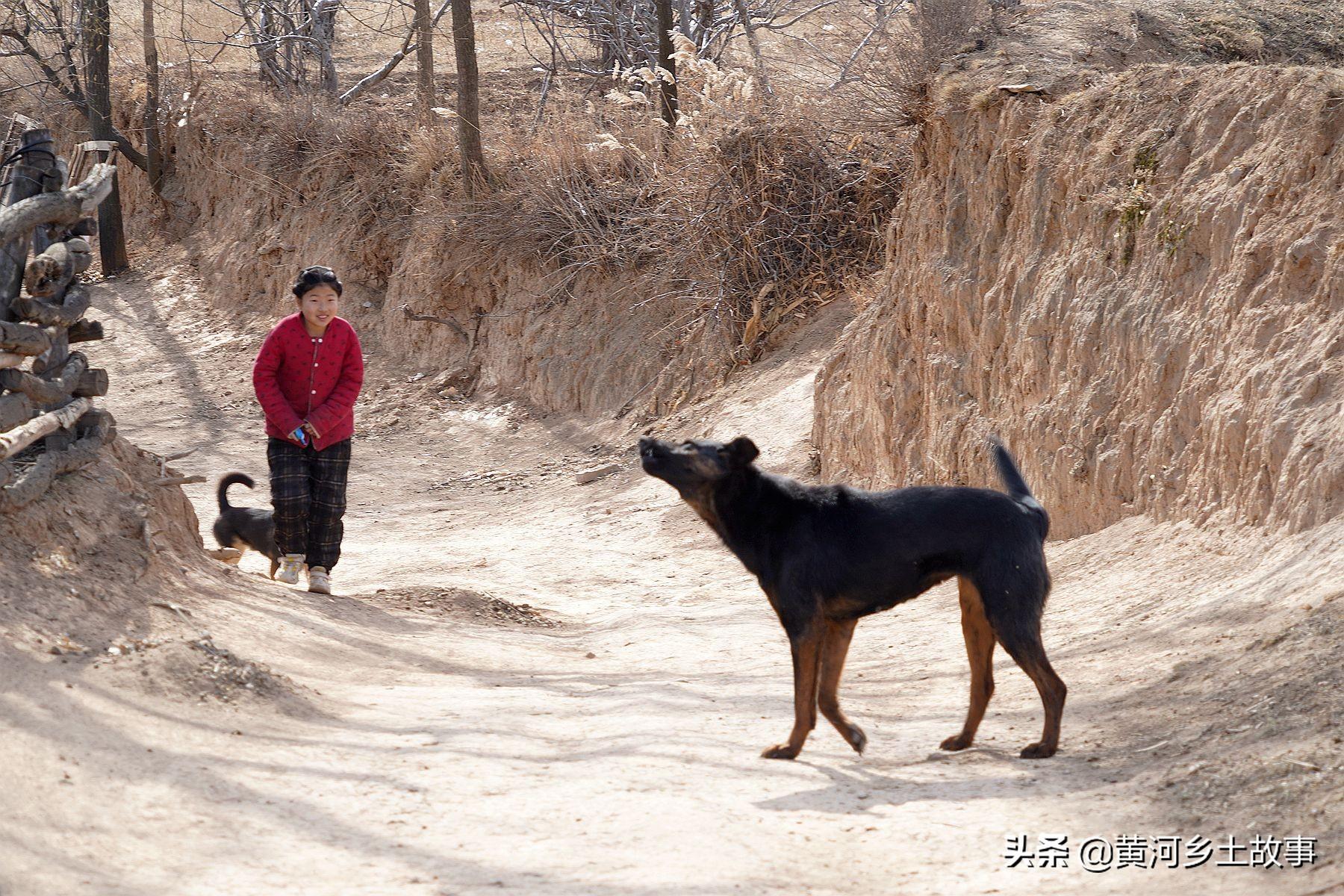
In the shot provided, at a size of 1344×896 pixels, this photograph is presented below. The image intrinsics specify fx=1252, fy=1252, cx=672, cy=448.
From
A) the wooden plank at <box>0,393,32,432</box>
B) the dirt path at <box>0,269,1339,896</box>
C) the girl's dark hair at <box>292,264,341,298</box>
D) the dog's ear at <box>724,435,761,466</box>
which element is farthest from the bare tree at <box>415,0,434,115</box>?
the dog's ear at <box>724,435,761,466</box>

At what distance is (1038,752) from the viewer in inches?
197

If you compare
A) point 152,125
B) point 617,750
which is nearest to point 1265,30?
point 617,750

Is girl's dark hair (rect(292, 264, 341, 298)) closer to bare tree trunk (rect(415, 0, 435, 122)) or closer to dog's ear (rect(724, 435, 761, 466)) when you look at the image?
dog's ear (rect(724, 435, 761, 466))

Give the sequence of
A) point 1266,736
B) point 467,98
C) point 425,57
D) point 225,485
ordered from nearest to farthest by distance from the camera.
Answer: point 1266,736, point 225,485, point 467,98, point 425,57

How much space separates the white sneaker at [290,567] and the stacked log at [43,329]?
1.58 meters

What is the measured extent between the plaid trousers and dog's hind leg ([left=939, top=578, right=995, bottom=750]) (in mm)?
4725

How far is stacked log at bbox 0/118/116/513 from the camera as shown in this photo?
6430 millimetres

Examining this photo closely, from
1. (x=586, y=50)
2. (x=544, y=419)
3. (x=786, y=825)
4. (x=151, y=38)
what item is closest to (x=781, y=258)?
(x=544, y=419)

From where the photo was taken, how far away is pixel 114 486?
23.6 ft

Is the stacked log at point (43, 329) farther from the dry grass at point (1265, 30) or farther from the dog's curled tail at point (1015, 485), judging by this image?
the dry grass at point (1265, 30)

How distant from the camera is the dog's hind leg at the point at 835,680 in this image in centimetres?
525

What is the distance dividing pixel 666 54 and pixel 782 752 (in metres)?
15.5

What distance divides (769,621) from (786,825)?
4.62 metres

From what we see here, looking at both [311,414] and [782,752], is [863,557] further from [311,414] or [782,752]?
[311,414]
